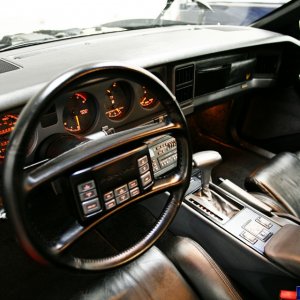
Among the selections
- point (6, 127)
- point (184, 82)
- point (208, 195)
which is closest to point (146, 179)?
point (6, 127)

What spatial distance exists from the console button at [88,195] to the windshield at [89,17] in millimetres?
993

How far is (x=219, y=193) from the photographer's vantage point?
1.43 m

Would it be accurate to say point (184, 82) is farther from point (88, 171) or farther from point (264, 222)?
point (88, 171)

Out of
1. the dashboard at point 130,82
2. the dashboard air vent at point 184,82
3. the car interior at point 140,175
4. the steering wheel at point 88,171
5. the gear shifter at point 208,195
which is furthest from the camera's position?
the dashboard air vent at point 184,82

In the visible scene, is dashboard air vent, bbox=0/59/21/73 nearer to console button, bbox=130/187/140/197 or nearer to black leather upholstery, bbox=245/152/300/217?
console button, bbox=130/187/140/197

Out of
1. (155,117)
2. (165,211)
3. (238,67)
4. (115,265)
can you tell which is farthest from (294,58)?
(115,265)

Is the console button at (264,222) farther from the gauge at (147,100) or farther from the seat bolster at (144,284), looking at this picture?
the gauge at (147,100)

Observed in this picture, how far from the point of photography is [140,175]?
851 mm

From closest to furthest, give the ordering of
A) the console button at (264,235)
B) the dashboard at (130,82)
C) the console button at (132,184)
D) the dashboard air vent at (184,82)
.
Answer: the console button at (132,184), the dashboard at (130,82), the console button at (264,235), the dashboard air vent at (184,82)

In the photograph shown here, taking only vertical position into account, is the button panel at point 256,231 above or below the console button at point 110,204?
below

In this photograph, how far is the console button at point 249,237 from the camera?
1.18 m

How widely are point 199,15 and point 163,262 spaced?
1717mm

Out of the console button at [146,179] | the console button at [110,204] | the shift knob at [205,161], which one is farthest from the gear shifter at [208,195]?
the console button at [110,204]

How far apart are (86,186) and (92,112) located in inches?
23.5
